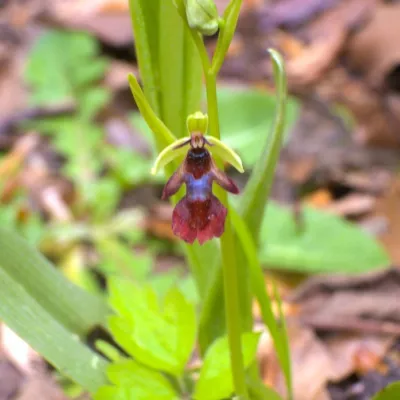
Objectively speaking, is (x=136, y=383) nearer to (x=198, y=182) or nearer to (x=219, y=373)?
(x=219, y=373)

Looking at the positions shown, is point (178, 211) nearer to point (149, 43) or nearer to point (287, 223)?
point (149, 43)

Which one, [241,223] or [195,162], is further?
[241,223]

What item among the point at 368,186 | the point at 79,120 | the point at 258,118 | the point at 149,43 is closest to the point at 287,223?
the point at 368,186

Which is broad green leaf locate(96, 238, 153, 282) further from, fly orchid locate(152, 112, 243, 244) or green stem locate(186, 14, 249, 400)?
fly orchid locate(152, 112, 243, 244)

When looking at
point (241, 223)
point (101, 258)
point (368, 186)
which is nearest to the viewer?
point (241, 223)

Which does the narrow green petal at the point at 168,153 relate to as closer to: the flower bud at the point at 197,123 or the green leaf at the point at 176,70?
the flower bud at the point at 197,123

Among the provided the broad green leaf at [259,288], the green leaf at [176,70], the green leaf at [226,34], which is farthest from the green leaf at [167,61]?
the broad green leaf at [259,288]

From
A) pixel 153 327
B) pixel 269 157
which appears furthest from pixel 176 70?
pixel 153 327

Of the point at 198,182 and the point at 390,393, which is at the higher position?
the point at 198,182
